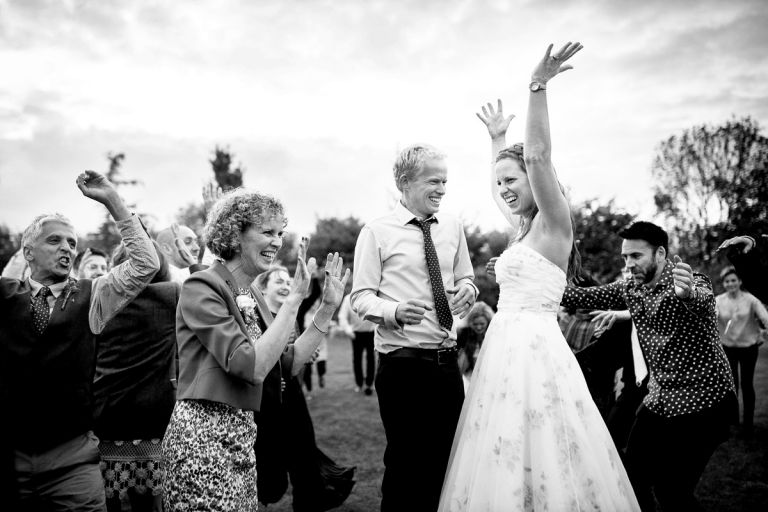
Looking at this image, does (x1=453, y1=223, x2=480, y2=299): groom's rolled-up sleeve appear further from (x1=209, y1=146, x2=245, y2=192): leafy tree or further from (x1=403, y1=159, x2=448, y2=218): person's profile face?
(x1=209, y1=146, x2=245, y2=192): leafy tree

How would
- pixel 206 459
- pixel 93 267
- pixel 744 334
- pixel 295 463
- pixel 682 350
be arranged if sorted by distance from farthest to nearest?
1. pixel 744 334
2. pixel 93 267
3. pixel 295 463
4. pixel 682 350
5. pixel 206 459

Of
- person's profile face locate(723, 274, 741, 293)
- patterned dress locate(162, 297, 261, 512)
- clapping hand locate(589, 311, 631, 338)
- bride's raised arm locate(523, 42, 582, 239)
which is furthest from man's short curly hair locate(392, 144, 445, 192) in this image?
person's profile face locate(723, 274, 741, 293)

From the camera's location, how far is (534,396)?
8.09 ft

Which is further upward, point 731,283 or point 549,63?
point 549,63

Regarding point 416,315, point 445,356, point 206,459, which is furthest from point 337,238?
point 206,459

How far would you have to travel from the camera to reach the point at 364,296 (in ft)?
10.1

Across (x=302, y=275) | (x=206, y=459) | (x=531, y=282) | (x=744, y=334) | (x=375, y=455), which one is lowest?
(x=375, y=455)

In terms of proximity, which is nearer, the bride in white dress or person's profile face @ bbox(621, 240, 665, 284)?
the bride in white dress

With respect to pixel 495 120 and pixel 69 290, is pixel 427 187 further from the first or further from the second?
pixel 69 290

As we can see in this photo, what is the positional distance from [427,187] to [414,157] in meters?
0.22

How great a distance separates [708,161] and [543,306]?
4110 cm

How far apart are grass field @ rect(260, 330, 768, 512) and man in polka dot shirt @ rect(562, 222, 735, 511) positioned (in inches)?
67.7

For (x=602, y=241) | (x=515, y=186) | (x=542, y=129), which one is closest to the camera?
(x=542, y=129)

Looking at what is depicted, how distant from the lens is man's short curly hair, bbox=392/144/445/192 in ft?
10.6
